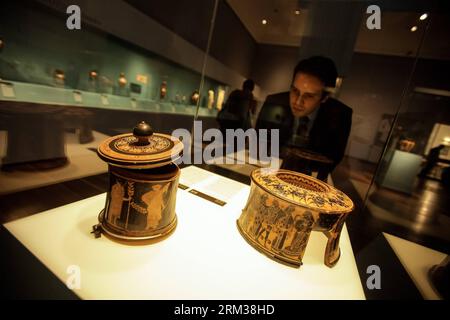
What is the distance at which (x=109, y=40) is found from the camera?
4.23 feet

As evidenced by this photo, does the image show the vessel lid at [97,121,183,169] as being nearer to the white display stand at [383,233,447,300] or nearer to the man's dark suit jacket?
the man's dark suit jacket

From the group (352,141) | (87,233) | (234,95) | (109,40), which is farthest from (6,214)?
(352,141)

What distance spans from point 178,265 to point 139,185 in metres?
0.23

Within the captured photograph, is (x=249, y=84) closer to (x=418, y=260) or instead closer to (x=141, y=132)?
(x=141, y=132)

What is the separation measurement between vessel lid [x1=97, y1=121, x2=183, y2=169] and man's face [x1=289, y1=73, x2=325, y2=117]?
75 cm

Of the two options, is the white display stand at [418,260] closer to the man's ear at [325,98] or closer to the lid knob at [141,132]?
the man's ear at [325,98]

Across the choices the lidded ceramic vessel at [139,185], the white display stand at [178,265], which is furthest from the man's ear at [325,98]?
the lidded ceramic vessel at [139,185]

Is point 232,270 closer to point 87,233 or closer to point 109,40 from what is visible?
point 87,233

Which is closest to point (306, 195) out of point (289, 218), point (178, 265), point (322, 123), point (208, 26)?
point (289, 218)

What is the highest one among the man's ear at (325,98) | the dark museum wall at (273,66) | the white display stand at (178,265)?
the dark museum wall at (273,66)

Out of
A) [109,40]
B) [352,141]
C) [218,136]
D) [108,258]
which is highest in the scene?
[109,40]

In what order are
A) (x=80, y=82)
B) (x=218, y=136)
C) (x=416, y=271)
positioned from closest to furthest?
(x=416, y=271)
(x=80, y=82)
(x=218, y=136)

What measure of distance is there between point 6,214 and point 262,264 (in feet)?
3.76

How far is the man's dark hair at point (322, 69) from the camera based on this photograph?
106 cm
